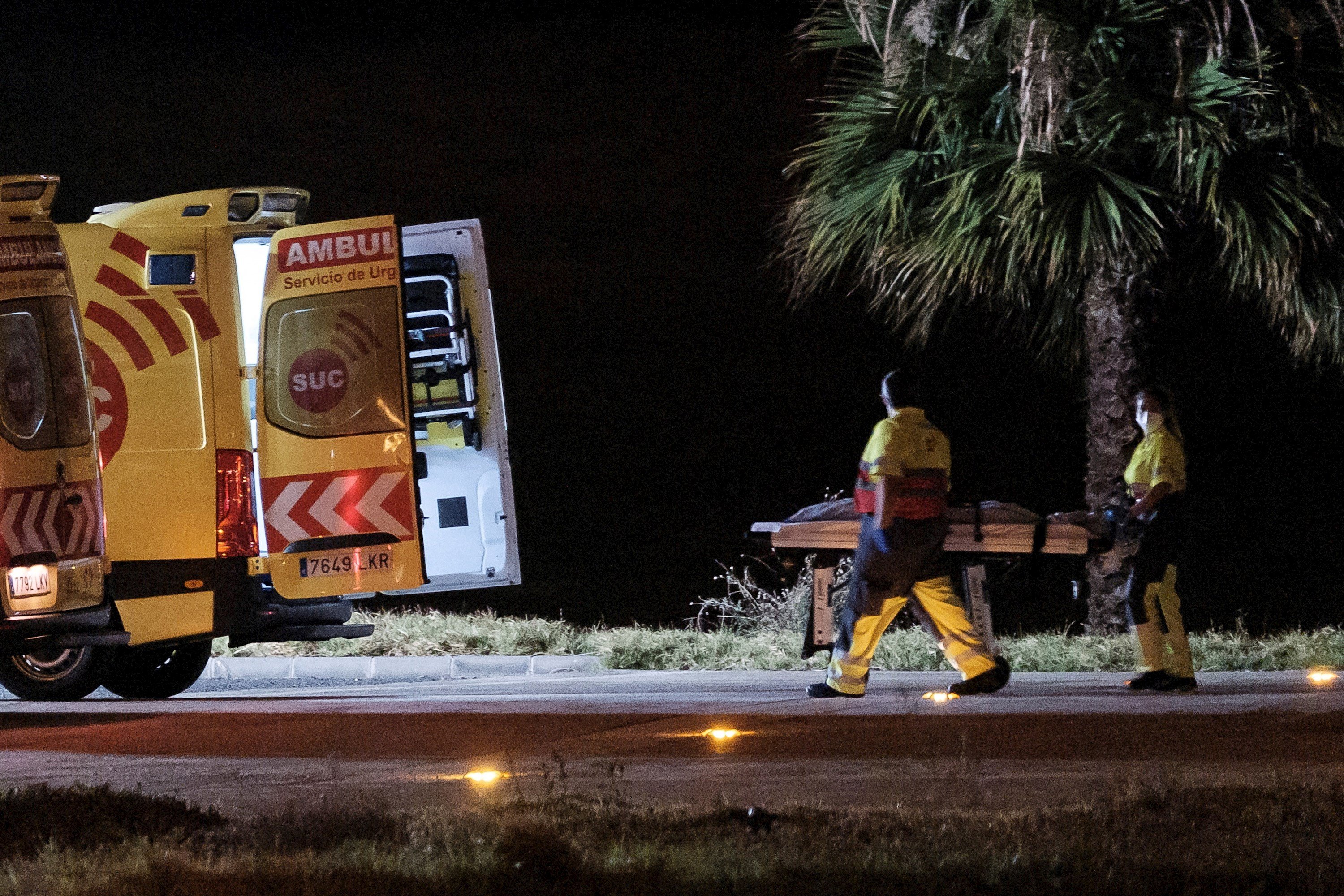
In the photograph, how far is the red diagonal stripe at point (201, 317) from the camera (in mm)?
9117

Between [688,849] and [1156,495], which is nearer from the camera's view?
[688,849]

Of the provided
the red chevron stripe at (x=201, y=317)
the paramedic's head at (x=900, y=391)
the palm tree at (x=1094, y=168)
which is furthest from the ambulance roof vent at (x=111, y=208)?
the palm tree at (x=1094, y=168)

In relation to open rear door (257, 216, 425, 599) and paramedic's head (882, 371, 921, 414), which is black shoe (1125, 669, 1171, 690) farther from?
open rear door (257, 216, 425, 599)

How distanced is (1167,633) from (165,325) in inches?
206

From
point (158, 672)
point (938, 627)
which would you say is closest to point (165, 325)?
point (158, 672)

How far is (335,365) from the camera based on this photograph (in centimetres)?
908

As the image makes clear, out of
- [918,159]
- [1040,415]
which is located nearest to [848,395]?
[1040,415]

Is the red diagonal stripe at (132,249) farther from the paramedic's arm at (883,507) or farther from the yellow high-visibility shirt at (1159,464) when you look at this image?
the yellow high-visibility shirt at (1159,464)

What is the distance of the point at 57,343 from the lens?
8.45 m

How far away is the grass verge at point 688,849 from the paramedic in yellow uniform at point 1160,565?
3.27m

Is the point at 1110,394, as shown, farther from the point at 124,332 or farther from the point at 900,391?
the point at 124,332

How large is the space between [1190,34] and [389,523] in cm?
597

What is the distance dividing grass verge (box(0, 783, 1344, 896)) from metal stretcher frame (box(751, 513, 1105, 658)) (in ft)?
11.5

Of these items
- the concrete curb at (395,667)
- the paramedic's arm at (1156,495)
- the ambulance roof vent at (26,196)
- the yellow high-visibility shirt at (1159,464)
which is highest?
the ambulance roof vent at (26,196)
